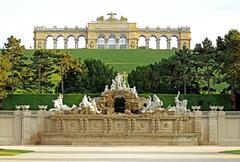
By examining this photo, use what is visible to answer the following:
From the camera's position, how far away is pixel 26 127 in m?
55.7

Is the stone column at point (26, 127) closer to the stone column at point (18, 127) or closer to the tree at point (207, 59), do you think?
the stone column at point (18, 127)

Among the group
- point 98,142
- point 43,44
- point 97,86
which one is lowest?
point 98,142

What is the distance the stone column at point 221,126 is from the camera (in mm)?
55531

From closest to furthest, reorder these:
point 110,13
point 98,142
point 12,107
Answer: point 98,142 < point 12,107 < point 110,13

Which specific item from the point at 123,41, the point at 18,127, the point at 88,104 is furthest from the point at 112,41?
the point at 18,127

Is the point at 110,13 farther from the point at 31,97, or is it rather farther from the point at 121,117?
the point at 121,117

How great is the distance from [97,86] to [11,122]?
2073cm

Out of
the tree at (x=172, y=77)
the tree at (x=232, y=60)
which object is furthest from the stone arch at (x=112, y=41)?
the tree at (x=232, y=60)

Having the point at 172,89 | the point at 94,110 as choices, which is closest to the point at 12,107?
the point at 94,110

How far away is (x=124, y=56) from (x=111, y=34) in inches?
A: 1094

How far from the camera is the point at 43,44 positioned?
5586 inches

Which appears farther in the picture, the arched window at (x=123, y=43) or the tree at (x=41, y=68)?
the arched window at (x=123, y=43)

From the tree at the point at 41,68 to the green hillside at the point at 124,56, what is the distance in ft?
92.3

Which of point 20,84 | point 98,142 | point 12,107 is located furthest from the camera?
point 20,84
